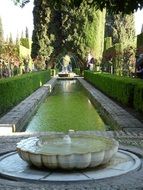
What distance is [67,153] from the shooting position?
17.0 feet

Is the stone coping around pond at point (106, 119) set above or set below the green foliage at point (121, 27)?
below

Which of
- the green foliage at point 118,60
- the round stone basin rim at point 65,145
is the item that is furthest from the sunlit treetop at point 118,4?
the green foliage at point 118,60

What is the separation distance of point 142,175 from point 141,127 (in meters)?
4.08

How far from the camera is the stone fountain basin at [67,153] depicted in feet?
16.7

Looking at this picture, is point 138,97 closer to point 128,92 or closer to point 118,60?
point 128,92

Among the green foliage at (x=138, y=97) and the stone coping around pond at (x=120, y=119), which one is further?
the green foliage at (x=138, y=97)

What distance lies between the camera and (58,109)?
49.3ft

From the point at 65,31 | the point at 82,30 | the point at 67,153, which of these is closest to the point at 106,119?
the point at 67,153

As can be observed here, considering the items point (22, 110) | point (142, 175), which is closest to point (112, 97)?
point (22, 110)

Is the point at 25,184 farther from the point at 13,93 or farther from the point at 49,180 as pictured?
the point at 13,93

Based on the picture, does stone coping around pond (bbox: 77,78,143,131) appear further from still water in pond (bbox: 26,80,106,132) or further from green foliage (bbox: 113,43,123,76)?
green foliage (bbox: 113,43,123,76)

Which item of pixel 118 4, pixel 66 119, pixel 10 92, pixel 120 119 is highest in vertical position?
pixel 118 4

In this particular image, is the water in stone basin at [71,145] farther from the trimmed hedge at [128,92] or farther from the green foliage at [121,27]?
the green foliage at [121,27]

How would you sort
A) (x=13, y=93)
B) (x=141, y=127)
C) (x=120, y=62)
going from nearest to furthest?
(x=141, y=127) < (x=13, y=93) < (x=120, y=62)
